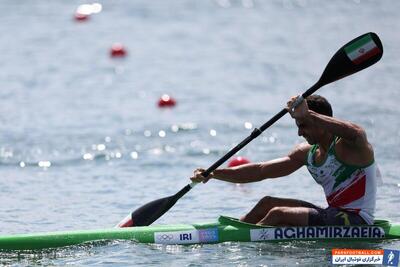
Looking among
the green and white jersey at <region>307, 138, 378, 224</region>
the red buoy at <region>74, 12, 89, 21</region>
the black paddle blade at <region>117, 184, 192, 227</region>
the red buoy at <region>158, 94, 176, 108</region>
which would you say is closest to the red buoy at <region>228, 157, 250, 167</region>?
the red buoy at <region>158, 94, 176, 108</region>

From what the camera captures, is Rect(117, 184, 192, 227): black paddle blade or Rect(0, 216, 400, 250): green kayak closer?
Rect(0, 216, 400, 250): green kayak

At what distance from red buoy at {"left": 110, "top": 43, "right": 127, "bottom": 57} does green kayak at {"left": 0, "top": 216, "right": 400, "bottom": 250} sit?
12677mm

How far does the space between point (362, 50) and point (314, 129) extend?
107 centimetres

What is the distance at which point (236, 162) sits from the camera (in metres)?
13.5

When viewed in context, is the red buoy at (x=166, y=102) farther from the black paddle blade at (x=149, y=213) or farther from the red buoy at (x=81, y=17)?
the red buoy at (x=81, y=17)

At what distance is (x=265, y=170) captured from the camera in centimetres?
911

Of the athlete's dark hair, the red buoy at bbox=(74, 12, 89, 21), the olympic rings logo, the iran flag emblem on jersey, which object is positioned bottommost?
the olympic rings logo

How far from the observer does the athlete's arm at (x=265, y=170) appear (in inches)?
356

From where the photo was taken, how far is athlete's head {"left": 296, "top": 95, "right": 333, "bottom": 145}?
855 centimetres

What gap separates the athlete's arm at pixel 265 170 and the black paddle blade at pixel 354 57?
69cm

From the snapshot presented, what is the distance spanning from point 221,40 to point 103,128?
722 centimetres

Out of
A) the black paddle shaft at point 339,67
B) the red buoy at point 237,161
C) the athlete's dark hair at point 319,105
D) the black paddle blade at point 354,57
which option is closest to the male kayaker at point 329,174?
the athlete's dark hair at point 319,105

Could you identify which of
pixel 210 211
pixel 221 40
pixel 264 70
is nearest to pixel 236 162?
pixel 210 211

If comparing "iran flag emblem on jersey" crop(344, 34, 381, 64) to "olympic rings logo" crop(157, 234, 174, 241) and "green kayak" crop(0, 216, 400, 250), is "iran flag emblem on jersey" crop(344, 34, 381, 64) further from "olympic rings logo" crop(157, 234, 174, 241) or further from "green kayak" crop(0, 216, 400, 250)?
"olympic rings logo" crop(157, 234, 174, 241)
